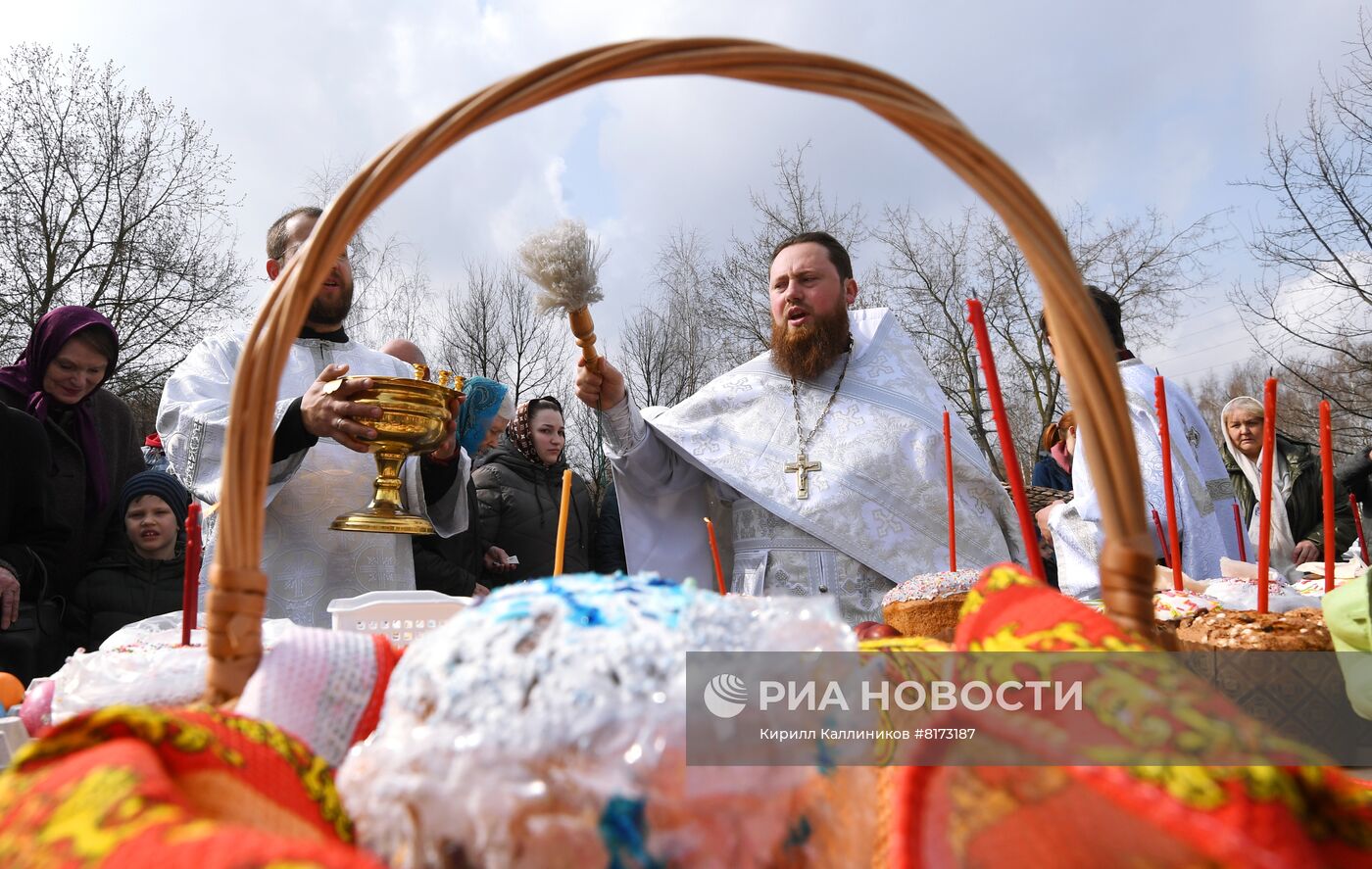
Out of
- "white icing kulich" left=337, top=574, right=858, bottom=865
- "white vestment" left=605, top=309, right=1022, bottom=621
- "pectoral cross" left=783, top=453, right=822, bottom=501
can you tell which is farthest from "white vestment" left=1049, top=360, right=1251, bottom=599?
"white icing kulich" left=337, top=574, right=858, bottom=865

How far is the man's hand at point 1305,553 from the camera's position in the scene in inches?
224

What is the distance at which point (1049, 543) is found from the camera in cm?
547

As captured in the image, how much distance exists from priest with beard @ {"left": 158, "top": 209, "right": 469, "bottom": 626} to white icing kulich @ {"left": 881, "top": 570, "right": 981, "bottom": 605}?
4.33 feet

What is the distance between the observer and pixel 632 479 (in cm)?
367

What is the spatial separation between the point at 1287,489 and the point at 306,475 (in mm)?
6107

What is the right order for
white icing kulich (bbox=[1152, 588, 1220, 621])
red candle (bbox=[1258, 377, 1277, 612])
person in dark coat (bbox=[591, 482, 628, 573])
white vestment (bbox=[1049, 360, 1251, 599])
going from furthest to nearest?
person in dark coat (bbox=[591, 482, 628, 573]) → white vestment (bbox=[1049, 360, 1251, 599]) → white icing kulich (bbox=[1152, 588, 1220, 621]) → red candle (bbox=[1258, 377, 1277, 612])

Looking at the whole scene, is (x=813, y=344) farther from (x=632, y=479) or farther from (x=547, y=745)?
(x=547, y=745)

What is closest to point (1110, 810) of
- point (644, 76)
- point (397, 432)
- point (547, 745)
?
point (547, 745)

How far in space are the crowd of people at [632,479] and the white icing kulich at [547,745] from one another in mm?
2105

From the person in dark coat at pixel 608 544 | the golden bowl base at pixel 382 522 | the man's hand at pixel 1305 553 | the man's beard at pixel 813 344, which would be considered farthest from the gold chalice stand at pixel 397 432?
the man's hand at pixel 1305 553

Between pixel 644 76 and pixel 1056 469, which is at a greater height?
pixel 644 76

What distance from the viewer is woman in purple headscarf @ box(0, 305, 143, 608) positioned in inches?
150

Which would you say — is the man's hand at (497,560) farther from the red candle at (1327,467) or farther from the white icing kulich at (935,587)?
the red candle at (1327,467)

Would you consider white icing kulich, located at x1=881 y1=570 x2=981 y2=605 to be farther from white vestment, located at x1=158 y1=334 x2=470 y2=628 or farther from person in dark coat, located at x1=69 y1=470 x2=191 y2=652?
person in dark coat, located at x1=69 y1=470 x2=191 y2=652
